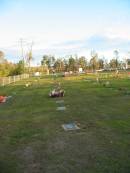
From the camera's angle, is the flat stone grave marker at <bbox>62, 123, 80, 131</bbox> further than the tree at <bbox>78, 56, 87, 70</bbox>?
No

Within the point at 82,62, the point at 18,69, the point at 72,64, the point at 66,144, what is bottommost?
the point at 66,144

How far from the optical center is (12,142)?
10.3 m

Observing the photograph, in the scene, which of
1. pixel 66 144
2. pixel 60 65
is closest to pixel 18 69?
pixel 60 65

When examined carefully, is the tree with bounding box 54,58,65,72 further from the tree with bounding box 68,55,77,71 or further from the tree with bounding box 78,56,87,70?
the tree with bounding box 78,56,87,70

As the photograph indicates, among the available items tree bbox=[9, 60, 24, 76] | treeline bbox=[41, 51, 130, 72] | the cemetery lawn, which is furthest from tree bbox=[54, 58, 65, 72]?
the cemetery lawn

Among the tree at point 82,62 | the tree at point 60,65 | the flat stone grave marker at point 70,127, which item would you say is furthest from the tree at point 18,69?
the flat stone grave marker at point 70,127

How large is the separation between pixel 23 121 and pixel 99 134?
15.1 feet

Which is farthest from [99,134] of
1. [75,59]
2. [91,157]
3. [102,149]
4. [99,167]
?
[75,59]

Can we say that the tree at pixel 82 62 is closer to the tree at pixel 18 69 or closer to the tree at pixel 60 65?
the tree at pixel 60 65

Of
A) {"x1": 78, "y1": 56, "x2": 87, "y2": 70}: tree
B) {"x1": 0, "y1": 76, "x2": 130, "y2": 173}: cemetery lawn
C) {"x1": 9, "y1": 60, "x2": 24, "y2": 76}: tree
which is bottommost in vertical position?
{"x1": 0, "y1": 76, "x2": 130, "y2": 173}: cemetery lawn

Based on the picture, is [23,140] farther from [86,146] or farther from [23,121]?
[23,121]

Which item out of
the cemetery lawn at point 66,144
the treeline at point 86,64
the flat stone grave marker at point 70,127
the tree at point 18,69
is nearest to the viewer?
the cemetery lawn at point 66,144

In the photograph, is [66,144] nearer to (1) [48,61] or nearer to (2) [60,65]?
(2) [60,65]

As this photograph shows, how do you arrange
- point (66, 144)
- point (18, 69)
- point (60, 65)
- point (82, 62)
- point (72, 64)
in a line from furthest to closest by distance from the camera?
point (60, 65) → point (82, 62) → point (72, 64) → point (18, 69) → point (66, 144)
